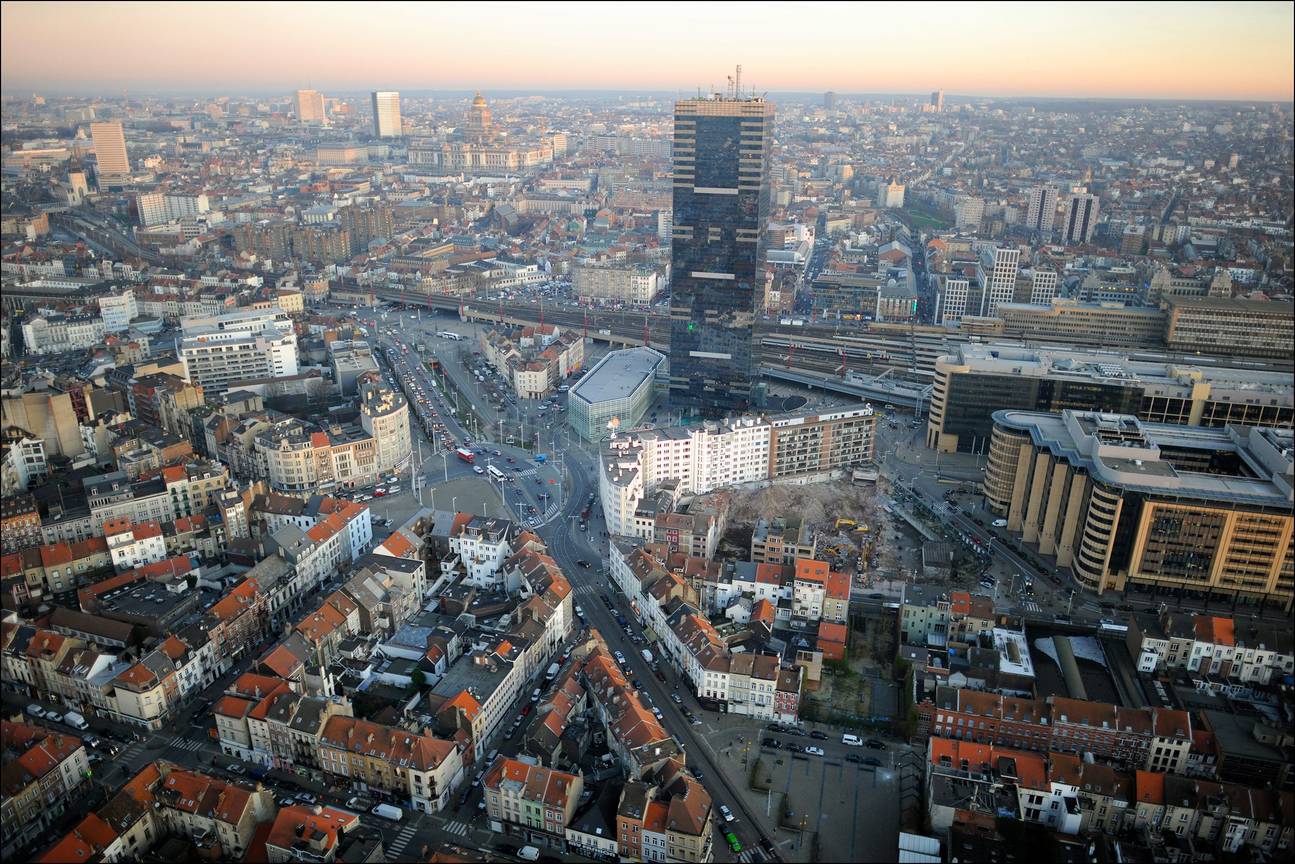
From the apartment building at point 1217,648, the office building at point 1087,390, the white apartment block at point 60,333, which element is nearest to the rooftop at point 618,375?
the office building at point 1087,390

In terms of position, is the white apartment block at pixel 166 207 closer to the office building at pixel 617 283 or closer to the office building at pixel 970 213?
the office building at pixel 617 283

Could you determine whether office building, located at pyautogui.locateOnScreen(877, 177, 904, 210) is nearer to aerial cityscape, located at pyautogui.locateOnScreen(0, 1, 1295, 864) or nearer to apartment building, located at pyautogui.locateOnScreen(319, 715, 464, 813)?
aerial cityscape, located at pyautogui.locateOnScreen(0, 1, 1295, 864)

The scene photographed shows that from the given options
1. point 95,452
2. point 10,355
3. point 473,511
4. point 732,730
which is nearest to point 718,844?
point 732,730

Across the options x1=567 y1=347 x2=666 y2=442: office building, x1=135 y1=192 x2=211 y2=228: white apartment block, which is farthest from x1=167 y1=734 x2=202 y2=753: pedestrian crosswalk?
x1=135 y1=192 x2=211 y2=228: white apartment block

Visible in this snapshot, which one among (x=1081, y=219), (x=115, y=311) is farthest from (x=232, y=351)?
(x=1081, y=219)

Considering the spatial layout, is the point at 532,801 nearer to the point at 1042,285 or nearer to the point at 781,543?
the point at 781,543

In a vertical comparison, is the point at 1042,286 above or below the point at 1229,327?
below
